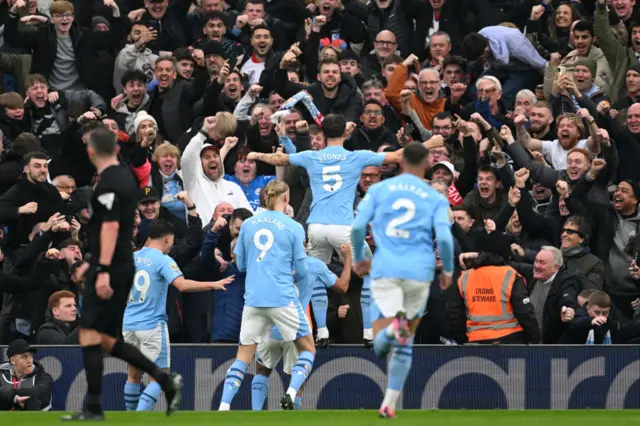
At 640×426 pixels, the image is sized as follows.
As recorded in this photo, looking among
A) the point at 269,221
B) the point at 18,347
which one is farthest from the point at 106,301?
the point at 18,347

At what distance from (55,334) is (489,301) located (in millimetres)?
5205

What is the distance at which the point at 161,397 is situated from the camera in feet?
A: 58.1

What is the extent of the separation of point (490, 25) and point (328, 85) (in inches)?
174

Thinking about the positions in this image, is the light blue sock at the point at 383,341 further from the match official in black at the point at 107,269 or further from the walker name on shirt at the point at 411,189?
the match official in black at the point at 107,269

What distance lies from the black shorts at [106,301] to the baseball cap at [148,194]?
5.75 meters

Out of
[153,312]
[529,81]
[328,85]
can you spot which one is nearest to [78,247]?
[153,312]

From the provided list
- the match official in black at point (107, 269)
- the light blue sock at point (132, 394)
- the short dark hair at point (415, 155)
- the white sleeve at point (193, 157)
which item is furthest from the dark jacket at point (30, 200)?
the short dark hair at point (415, 155)

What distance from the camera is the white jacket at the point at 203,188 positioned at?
1912 centimetres

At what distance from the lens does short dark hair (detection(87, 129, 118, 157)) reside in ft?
41.0

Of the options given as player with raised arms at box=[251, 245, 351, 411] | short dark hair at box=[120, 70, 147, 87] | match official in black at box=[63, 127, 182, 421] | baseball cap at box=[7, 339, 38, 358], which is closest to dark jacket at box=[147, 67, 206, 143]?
short dark hair at box=[120, 70, 147, 87]

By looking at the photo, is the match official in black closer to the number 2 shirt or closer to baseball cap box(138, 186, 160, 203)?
the number 2 shirt

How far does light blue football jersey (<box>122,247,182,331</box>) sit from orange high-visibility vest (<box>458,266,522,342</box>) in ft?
12.0

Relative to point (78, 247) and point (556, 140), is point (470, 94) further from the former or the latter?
point (78, 247)

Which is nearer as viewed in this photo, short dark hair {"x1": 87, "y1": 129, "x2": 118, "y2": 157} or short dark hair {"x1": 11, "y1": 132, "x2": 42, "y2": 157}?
short dark hair {"x1": 87, "y1": 129, "x2": 118, "y2": 157}
